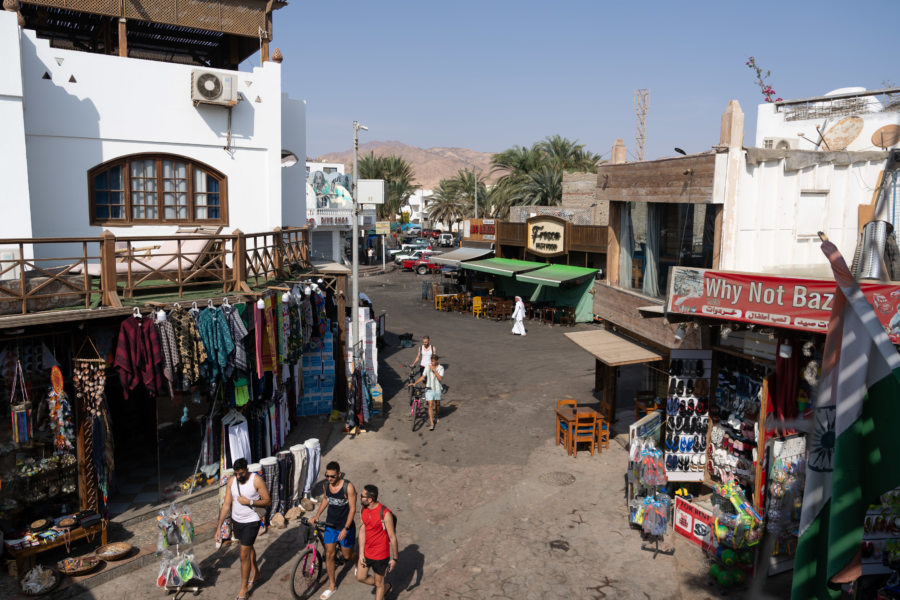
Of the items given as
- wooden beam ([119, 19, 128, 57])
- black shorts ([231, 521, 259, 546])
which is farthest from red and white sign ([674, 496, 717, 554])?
wooden beam ([119, 19, 128, 57])

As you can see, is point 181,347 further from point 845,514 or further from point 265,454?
point 845,514

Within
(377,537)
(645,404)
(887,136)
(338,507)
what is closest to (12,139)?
(338,507)

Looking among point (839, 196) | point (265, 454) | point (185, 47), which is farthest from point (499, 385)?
point (185, 47)

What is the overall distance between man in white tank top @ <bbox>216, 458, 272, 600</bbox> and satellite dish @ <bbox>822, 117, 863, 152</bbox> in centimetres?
1635

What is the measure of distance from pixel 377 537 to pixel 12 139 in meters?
9.48

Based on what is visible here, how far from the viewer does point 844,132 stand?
17.1 m

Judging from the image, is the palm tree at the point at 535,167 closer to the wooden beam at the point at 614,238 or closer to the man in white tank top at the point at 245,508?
the wooden beam at the point at 614,238

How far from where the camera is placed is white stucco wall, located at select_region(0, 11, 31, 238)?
10.9 m

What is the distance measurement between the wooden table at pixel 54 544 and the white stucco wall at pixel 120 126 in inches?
251

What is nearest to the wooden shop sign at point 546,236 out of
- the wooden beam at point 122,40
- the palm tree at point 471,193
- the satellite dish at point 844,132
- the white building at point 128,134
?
the satellite dish at point 844,132

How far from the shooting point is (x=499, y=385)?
18.2 metres

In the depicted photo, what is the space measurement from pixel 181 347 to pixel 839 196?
462 inches

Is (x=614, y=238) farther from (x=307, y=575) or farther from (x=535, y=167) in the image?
(x=535, y=167)

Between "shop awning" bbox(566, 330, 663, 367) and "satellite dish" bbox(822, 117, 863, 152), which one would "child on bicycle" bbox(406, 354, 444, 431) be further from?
"satellite dish" bbox(822, 117, 863, 152)
